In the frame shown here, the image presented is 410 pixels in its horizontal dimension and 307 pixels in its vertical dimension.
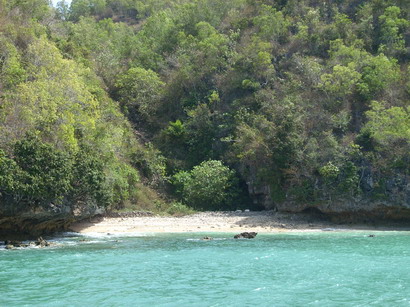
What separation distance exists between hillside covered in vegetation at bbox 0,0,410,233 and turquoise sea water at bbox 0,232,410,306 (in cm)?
544

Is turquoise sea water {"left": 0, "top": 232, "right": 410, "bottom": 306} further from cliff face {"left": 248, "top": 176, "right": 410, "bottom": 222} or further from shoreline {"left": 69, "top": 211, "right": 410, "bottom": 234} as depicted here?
cliff face {"left": 248, "top": 176, "right": 410, "bottom": 222}

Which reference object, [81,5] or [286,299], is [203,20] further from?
[286,299]

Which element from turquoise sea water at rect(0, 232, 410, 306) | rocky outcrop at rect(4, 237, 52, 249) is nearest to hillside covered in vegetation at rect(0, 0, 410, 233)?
rocky outcrop at rect(4, 237, 52, 249)

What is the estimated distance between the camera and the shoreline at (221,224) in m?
32.9

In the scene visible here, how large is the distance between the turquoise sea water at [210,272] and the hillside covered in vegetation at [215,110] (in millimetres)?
5443

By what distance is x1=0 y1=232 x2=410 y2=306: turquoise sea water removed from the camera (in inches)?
597

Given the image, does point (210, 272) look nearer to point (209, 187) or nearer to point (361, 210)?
point (361, 210)

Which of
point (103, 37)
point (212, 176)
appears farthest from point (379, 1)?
point (103, 37)

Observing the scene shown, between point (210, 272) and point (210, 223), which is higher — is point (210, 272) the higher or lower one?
the lower one

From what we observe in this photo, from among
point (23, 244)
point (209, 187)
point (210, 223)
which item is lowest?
point (23, 244)

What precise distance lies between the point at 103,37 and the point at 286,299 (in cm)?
4676

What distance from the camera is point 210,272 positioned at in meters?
19.1

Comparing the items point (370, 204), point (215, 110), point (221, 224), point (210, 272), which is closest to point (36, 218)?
point (221, 224)

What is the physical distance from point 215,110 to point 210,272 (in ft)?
88.7
